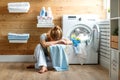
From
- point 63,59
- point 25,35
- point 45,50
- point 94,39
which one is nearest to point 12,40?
point 25,35

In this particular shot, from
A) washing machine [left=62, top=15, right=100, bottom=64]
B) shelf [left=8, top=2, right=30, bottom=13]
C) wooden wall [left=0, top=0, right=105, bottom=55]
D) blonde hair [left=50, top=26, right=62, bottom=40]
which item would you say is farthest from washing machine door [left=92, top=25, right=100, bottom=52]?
shelf [left=8, top=2, right=30, bottom=13]

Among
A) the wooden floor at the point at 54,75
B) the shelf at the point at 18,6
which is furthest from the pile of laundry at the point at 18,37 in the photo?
the wooden floor at the point at 54,75

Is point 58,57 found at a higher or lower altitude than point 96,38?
lower

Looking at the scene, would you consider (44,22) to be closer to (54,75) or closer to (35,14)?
(35,14)

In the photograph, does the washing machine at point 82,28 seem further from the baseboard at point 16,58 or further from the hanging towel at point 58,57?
the baseboard at point 16,58

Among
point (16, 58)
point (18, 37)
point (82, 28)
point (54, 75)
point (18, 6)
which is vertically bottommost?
point (54, 75)

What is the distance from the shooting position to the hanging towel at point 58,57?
448 centimetres

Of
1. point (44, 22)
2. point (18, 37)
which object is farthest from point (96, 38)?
point (18, 37)

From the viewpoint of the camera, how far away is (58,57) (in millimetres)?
4512

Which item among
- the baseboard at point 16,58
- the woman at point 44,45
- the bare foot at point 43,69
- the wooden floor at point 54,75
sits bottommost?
the wooden floor at point 54,75

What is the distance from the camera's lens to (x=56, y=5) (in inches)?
220

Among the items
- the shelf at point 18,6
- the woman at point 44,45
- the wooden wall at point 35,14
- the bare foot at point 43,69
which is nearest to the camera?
the bare foot at point 43,69

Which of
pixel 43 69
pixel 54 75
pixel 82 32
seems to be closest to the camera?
pixel 54 75

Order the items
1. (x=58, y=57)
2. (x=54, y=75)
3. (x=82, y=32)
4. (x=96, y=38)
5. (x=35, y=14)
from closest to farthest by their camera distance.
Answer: (x=54, y=75) < (x=58, y=57) < (x=96, y=38) < (x=82, y=32) < (x=35, y=14)
